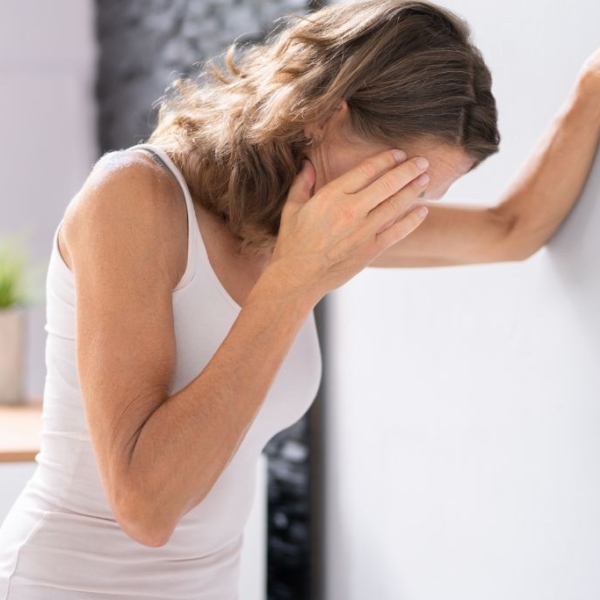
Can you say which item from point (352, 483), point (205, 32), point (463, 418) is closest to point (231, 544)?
point (463, 418)

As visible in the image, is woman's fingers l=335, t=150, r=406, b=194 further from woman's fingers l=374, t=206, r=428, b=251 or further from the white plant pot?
the white plant pot

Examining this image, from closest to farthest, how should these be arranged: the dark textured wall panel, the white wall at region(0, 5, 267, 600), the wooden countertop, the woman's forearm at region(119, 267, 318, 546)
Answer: the woman's forearm at region(119, 267, 318, 546) → the wooden countertop → the dark textured wall panel → the white wall at region(0, 5, 267, 600)

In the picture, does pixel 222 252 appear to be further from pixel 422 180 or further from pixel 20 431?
pixel 20 431

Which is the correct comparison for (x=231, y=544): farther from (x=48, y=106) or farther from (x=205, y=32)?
(x=48, y=106)

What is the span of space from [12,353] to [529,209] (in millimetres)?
1600

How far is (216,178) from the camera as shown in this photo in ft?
3.43

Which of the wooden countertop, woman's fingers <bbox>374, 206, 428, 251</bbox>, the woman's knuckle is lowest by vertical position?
the wooden countertop

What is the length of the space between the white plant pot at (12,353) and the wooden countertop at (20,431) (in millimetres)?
41

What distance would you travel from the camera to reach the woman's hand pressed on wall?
0.96 meters

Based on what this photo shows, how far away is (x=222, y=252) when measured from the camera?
108 centimetres

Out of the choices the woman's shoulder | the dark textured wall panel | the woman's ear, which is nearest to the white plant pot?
the dark textured wall panel

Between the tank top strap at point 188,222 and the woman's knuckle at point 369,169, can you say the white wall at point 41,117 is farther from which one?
the woman's knuckle at point 369,169

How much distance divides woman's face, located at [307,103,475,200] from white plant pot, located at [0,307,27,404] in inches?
59.9

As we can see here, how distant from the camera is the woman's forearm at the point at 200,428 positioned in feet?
2.85
